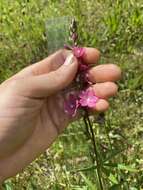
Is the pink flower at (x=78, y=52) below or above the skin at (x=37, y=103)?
above


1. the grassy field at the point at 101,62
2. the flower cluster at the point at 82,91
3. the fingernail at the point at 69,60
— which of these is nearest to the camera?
the flower cluster at the point at 82,91

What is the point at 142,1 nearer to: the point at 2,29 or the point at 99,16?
the point at 99,16

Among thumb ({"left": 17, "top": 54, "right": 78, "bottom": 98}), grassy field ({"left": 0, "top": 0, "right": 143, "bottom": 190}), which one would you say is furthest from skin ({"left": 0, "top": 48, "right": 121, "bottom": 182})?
grassy field ({"left": 0, "top": 0, "right": 143, "bottom": 190})

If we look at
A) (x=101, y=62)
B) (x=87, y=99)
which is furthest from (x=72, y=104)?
(x=101, y=62)

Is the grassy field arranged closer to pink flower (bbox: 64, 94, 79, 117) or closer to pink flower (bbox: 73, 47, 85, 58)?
pink flower (bbox: 64, 94, 79, 117)

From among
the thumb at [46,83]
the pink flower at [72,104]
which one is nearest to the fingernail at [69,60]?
the thumb at [46,83]

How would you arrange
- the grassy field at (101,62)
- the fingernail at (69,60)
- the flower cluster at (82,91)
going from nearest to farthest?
the flower cluster at (82,91) < the fingernail at (69,60) < the grassy field at (101,62)

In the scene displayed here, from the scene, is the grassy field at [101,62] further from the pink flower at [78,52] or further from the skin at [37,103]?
the pink flower at [78,52]
